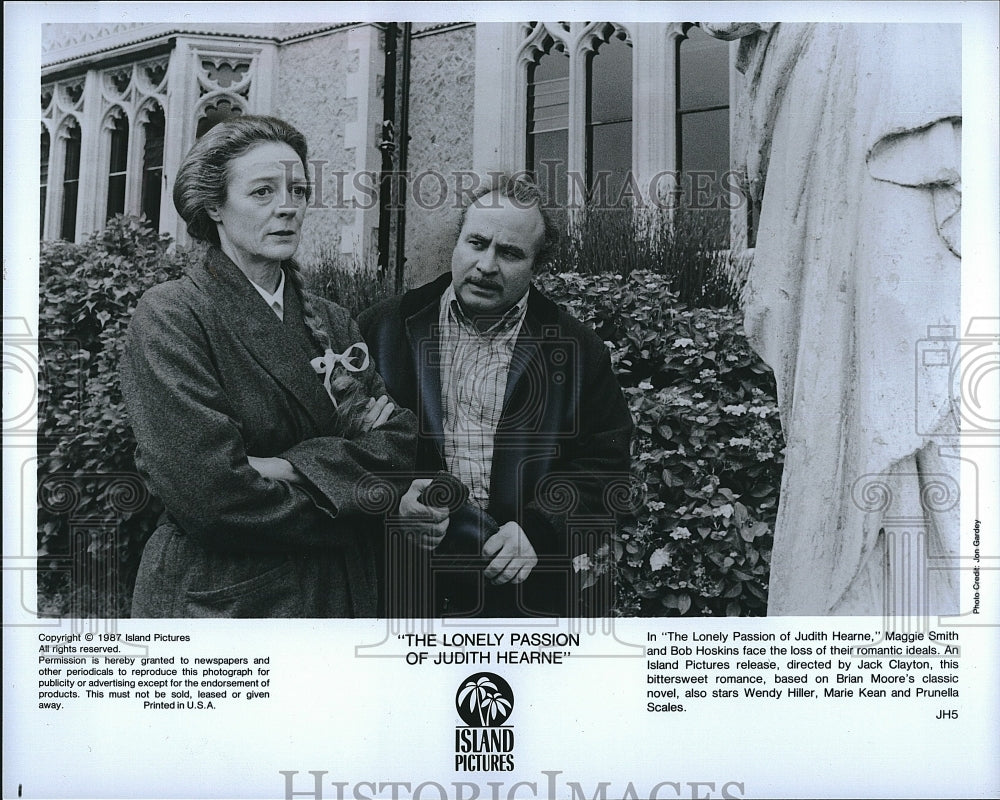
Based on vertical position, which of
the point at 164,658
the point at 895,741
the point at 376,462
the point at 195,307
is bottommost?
the point at 895,741

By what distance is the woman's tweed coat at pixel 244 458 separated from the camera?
3.68 meters

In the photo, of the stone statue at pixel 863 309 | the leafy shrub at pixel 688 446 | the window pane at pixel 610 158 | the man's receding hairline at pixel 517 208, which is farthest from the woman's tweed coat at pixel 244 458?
the stone statue at pixel 863 309

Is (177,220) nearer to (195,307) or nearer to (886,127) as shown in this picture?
(195,307)

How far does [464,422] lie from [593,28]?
5.32 feet

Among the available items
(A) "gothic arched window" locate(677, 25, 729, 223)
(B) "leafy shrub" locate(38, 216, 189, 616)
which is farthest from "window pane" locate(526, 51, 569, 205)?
(B) "leafy shrub" locate(38, 216, 189, 616)

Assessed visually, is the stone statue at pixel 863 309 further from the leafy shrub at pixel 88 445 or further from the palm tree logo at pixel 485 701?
the leafy shrub at pixel 88 445

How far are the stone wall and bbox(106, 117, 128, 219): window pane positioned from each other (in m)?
1.16

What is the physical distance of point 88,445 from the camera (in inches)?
152

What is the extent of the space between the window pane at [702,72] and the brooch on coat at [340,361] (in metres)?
1.57

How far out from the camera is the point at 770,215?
3938mm

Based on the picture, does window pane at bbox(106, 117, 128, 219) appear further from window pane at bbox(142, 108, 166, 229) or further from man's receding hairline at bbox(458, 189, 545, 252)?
man's receding hairline at bbox(458, 189, 545, 252)

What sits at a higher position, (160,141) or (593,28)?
(593,28)

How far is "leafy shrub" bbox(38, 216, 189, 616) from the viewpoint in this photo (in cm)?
386

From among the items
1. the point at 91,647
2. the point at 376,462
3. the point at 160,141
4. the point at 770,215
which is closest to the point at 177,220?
the point at 160,141
